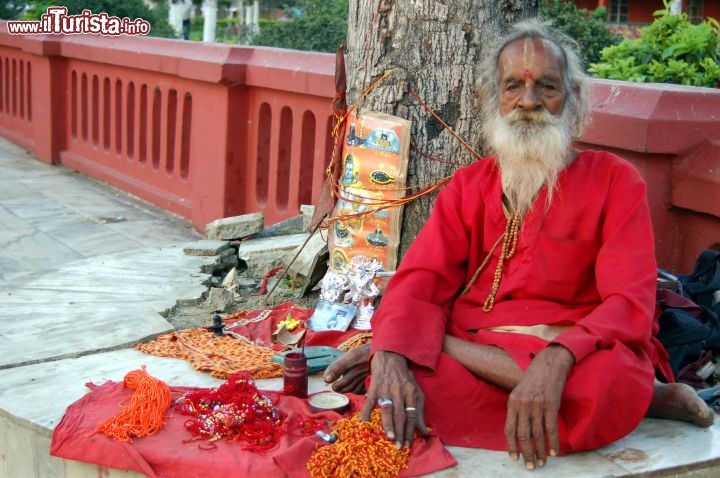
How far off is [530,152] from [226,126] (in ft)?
12.9

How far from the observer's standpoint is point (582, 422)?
9.15 ft

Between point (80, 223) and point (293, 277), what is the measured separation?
3.62m

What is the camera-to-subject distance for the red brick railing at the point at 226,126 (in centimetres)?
395

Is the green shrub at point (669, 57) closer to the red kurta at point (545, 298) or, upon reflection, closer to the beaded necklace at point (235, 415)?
the red kurta at point (545, 298)

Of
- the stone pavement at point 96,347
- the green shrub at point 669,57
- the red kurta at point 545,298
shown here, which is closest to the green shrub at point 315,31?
the stone pavement at point 96,347

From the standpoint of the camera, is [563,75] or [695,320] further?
Answer: [695,320]

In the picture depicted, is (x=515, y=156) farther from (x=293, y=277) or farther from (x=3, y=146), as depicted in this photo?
(x=3, y=146)

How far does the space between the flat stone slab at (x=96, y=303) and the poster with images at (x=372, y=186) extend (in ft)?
3.08

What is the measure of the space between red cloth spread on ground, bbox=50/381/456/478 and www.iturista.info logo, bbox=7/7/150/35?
A: 8.07 m

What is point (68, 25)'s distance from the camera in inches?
487

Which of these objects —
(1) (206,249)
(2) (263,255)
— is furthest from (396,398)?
(1) (206,249)

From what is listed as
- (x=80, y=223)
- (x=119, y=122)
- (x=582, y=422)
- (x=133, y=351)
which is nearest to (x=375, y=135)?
(x=133, y=351)

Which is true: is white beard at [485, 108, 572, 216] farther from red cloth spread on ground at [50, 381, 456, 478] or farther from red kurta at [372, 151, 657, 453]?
red cloth spread on ground at [50, 381, 456, 478]

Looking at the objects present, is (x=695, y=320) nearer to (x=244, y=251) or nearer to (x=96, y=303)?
(x=244, y=251)
